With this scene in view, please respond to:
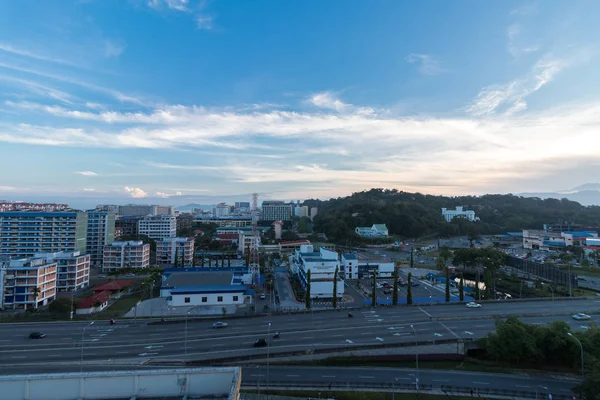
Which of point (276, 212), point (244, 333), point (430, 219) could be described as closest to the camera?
point (244, 333)

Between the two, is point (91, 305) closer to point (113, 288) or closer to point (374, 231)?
point (113, 288)

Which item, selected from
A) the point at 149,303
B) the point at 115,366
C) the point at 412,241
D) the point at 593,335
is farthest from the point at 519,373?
the point at 412,241

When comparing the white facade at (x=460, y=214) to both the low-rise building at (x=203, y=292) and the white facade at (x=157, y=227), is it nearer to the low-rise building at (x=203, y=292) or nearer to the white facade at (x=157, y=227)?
the white facade at (x=157, y=227)

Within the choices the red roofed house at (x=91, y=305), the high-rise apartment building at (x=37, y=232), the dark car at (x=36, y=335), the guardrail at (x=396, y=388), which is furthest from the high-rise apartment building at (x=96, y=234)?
the guardrail at (x=396, y=388)

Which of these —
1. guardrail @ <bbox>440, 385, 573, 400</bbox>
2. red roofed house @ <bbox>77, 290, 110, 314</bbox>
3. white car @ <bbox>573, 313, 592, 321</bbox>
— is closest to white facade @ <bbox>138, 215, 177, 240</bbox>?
red roofed house @ <bbox>77, 290, 110, 314</bbox>

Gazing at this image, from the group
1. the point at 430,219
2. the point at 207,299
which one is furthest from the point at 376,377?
the point at 430,219
